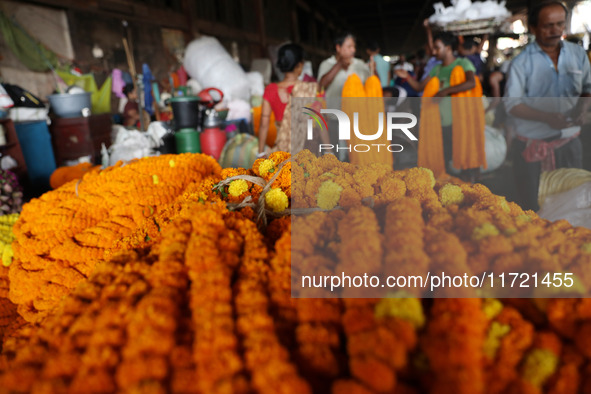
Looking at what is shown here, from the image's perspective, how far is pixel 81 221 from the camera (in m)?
1.34


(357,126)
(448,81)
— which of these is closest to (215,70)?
(448,81)

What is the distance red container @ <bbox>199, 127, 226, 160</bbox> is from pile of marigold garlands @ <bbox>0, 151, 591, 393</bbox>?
238 centimetres

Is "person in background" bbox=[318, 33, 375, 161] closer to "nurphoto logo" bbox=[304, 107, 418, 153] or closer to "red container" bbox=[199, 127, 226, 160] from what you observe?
"red container" bbox=[199, 127, 226, 160]

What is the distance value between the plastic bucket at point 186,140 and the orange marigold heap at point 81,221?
136 centimetres

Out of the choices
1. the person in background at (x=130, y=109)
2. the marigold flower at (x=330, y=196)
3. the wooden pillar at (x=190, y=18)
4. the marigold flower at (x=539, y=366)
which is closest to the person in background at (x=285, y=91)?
the marigold flower at (x=330, y=196)

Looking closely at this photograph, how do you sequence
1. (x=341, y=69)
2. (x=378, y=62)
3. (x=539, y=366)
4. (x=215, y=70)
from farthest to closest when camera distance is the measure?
(x=215, y=70), (x=378, y=62), (x=341, y=69), (x=539, y=366)

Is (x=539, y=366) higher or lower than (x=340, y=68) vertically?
lower

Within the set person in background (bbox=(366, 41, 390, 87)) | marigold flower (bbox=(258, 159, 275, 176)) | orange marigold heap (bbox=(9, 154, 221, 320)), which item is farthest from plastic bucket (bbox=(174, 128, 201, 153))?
person in background (bbox=(366, 41, 390, 87))

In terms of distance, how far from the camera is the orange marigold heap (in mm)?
1161

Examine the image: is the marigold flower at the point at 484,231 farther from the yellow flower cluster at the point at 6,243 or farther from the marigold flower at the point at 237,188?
the yellow flower cluster at the point at 6,243

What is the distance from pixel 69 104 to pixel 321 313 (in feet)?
11.3

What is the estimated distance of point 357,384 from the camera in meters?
0.43

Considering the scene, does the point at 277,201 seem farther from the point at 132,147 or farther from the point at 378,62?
the point at 378,62

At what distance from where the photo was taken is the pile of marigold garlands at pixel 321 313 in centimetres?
46
